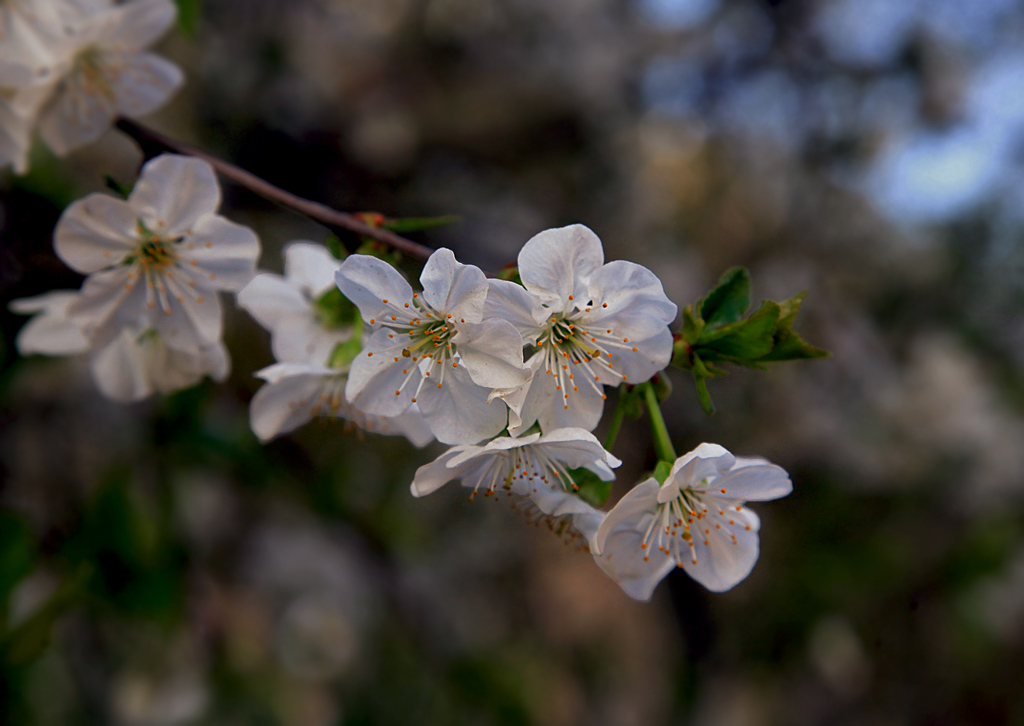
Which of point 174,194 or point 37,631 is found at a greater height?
point 174,194

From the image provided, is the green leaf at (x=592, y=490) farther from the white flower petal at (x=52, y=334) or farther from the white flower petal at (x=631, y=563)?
the white flower petal at (x=52, y=334)

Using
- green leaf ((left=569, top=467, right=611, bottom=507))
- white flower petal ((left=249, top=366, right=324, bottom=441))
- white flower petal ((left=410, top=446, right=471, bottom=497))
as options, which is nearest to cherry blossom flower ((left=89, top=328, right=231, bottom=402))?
white flower petal ((left=249, top=366, right=324, bottom=441))

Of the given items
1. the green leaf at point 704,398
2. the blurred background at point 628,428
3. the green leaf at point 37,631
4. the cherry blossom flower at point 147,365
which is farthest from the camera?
the blurred background at point 628,428

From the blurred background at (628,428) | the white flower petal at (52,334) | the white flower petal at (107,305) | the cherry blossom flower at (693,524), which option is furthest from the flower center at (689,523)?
the blurred background at (628,428)

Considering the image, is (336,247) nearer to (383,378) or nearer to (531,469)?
(383,378)

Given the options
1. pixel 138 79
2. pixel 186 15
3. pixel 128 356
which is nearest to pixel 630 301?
pixel 128 356

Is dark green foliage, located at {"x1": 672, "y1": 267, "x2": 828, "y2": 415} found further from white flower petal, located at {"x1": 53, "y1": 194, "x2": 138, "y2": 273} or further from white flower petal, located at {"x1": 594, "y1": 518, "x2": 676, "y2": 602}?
white flower petal, located at {"x1": 53, "y1": 194, "x2": 138, "y2": 273}

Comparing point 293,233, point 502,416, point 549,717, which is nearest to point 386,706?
point 549,717
